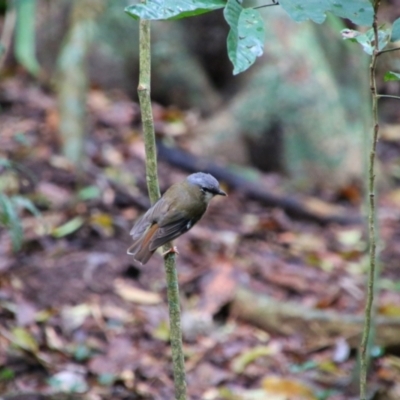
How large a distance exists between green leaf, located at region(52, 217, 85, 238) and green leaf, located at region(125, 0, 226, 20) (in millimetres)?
4223

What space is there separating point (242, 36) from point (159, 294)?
3966 mm

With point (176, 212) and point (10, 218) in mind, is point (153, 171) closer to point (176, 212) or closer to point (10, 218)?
point (176, 212)

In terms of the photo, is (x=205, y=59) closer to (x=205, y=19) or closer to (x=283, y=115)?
(x=205, y=19)

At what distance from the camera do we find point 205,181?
10.3ft

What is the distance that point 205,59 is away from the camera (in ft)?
28.9

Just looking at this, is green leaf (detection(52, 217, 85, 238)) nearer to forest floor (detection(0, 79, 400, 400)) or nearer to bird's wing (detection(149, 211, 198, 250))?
forest floor (detection(0, 79, 400, 400))

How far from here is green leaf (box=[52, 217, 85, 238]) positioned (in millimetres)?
5844

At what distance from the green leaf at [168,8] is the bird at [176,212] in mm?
1342

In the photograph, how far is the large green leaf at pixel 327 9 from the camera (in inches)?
69.4

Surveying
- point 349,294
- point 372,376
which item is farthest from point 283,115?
point 372,376

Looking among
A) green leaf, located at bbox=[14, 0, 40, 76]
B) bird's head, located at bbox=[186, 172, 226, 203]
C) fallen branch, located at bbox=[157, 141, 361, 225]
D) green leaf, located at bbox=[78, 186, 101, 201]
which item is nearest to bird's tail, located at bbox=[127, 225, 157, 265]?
bird's head, located at bbox=[186, 172, 226, 203]

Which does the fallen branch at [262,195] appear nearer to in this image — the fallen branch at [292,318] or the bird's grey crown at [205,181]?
the fallen branch at [292,318]

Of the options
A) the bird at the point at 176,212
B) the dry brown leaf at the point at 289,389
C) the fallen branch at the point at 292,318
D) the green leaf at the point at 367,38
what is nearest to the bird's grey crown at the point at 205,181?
the bird at the point at 176,212

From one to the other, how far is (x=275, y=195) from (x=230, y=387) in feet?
10.5
